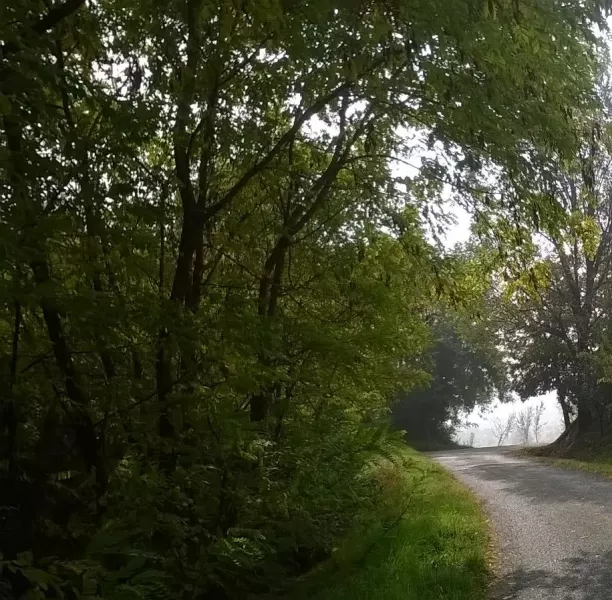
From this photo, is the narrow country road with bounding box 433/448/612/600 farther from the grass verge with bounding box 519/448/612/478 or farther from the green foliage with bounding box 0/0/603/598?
the green foliage with bounding box 0/0/603/598

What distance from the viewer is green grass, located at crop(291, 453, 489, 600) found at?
6688 millimetres

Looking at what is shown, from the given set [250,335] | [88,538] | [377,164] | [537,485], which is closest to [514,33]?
[250,335]

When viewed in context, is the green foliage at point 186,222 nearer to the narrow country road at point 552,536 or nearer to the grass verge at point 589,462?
the narrow country road at point 552,536

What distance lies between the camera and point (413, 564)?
7.51 metres

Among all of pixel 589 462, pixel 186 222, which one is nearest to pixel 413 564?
pixel 186 222

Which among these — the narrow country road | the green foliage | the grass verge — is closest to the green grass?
→ the narrow country road

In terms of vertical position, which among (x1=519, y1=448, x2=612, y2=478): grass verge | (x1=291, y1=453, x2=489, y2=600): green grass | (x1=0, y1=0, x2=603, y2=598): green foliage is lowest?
(x1=519, y1=448, x2=612, y2=478): grass verge

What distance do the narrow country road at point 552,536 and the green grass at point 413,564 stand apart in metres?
0.34

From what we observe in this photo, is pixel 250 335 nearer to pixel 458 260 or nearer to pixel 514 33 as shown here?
pixel 514 33

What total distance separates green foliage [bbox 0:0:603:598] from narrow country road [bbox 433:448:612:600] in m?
2.19

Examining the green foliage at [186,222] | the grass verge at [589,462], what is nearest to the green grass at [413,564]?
the green foliage at [186,222]

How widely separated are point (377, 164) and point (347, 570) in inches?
192

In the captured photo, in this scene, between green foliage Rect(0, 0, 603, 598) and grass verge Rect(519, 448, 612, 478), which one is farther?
grass verge Rect(519, 448, 612, 478)

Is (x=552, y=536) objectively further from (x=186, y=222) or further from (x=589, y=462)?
Result: (x=589, y=462)
